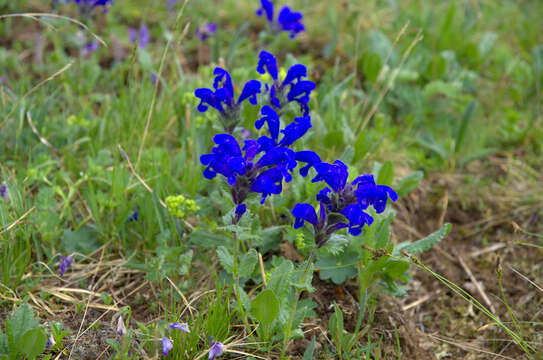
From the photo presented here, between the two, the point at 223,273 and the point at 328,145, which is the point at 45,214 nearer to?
the point at 223,273

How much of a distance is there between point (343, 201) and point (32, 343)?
1171mm

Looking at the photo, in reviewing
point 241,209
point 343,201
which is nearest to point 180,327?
point 241,209

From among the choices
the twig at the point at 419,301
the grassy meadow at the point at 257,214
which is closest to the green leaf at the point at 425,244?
the grassy meadow at the point at 257,214

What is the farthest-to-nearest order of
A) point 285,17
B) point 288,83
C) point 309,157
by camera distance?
point 285,17
point 288,83
point 309,157

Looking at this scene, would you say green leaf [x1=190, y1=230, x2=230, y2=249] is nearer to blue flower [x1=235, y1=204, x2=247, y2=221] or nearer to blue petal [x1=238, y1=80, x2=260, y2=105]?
blue flower [x1=235, y1=204, x2=247, y2=221]

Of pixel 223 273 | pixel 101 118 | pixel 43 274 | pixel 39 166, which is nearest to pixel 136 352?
pixel 223 273

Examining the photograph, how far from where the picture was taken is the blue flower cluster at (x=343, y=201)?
1.71 metres

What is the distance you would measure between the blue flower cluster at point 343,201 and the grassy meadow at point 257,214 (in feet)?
0.16

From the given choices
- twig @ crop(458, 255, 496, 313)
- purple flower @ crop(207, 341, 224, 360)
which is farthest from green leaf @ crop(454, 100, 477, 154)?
purple flower @ crop(207, 341, 224, 360)

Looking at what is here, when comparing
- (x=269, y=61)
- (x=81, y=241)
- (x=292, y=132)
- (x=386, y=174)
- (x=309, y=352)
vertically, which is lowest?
(x=309, y=352)

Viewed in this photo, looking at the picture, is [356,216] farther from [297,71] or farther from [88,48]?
[88,48]

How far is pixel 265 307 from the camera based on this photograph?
1864 mm

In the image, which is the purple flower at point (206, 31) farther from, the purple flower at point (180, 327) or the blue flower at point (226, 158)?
the purple flower at point (180, 327)

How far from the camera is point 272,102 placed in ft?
7.76
